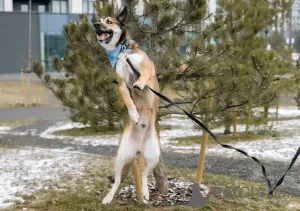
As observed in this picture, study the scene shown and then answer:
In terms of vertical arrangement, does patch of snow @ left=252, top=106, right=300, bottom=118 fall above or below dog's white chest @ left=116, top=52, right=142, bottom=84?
below

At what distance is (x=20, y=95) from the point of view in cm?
2031

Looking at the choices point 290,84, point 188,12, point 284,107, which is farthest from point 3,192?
point 284,107

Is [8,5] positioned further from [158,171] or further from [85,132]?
[158,171]

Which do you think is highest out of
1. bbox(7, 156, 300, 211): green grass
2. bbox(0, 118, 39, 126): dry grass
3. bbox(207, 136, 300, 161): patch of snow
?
bbox(7, 156, 300, 211): green grass

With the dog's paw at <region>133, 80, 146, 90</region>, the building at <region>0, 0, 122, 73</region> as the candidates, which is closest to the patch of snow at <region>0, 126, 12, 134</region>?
the dog's paw at <region>133, 80, 146, 90</region>

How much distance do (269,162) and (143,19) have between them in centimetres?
408

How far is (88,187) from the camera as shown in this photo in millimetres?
5516

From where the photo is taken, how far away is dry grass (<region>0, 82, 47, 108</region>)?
679 inches

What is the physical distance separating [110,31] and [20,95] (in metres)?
17.9

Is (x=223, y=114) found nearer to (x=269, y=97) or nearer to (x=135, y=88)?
(x=269, y=97)

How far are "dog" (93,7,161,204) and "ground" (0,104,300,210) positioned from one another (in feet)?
2.76

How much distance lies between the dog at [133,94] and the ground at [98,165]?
841 mm

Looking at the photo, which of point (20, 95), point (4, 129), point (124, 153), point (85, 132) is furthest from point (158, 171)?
point (20, 95)

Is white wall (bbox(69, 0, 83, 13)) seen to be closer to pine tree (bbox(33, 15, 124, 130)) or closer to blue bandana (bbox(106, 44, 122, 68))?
pine tree (bbox(33, 15, 124, 130))
